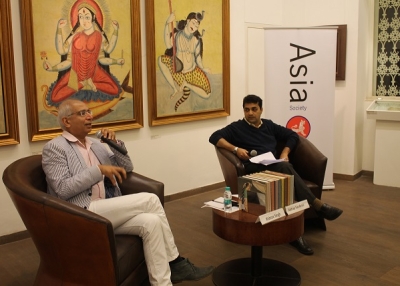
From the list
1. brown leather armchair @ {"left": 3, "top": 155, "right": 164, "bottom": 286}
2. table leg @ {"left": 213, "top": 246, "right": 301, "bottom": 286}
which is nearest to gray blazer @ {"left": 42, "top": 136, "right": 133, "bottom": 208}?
brown leather armchair @ {"left": 3, "top": 155, "right": 164, "bottom": 286}

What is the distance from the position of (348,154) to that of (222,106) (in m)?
1.82

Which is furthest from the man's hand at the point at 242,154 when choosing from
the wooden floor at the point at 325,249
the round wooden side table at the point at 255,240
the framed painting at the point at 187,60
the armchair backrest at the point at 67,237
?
the armchair backrest at the point at 67,237

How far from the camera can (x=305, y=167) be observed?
4.28 metres

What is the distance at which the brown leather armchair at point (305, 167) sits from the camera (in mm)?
4082

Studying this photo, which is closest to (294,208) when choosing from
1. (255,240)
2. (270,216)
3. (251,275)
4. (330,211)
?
(270,216)

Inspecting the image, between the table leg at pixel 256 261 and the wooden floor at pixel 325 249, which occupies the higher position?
the table leg at pixel 256 261

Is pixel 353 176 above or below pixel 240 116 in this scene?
below

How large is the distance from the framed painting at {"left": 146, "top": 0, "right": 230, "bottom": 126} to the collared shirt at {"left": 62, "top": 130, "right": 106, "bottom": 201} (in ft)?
6.08

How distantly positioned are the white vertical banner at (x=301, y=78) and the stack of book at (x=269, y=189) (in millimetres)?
2516

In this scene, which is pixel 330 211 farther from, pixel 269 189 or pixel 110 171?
pixel 110 171

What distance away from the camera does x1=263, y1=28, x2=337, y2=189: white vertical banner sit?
5.47m

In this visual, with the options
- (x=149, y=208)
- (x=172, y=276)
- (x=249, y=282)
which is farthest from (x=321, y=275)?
(x=149, y=208)

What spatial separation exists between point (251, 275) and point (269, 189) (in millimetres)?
714

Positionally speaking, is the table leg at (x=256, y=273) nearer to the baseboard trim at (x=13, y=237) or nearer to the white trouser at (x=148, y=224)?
the white trouser at (x=148, y=224)
